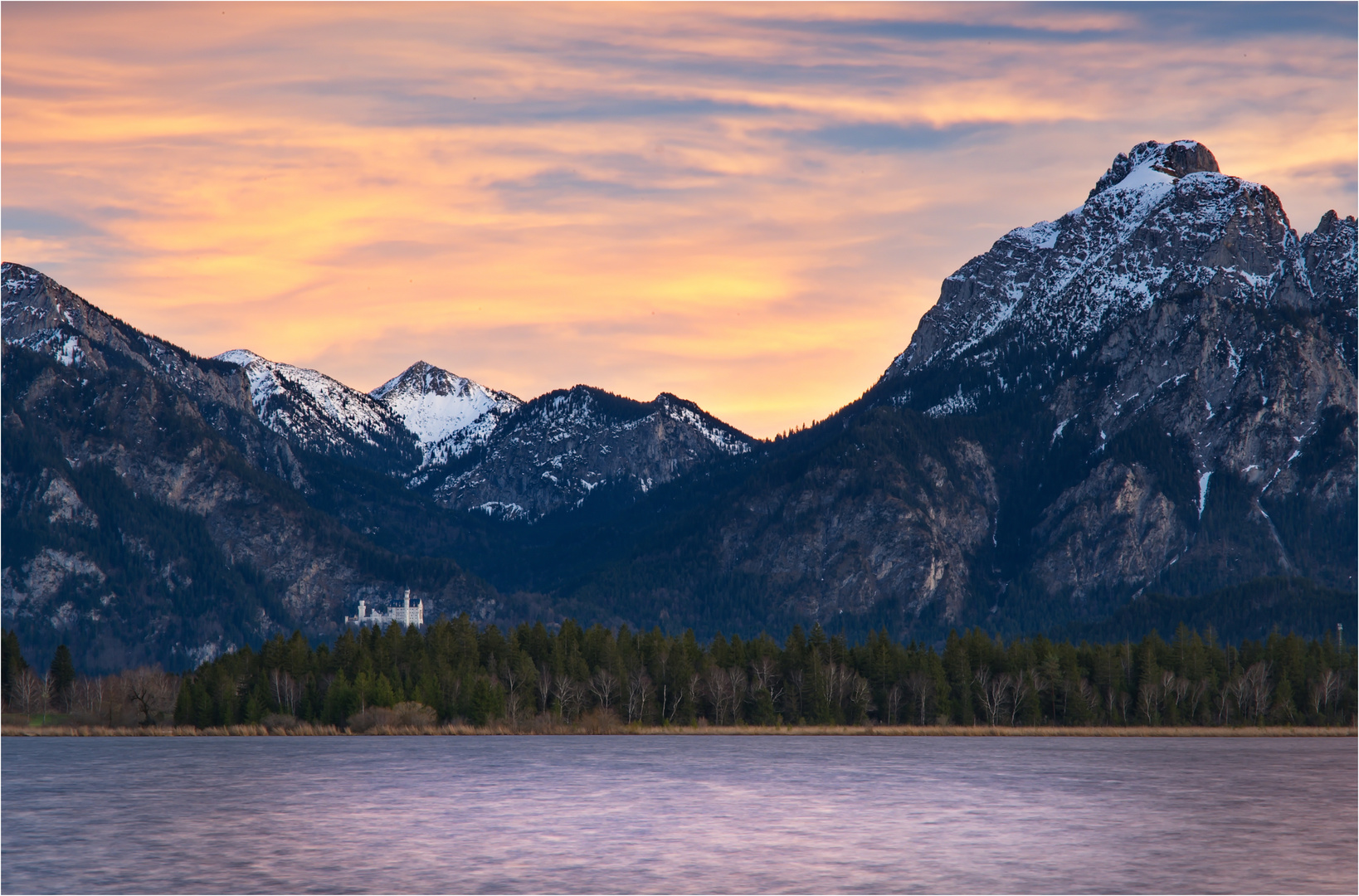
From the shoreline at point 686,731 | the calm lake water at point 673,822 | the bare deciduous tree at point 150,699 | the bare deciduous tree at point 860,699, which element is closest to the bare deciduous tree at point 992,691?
the shoreline at point 686,731

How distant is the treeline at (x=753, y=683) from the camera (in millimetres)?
171375

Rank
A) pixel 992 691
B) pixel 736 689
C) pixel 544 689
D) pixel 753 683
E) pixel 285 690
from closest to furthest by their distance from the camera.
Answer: pixel 285 690
pixel 544 689
pixel 736 689
pixel 992 691
pixel 753 683

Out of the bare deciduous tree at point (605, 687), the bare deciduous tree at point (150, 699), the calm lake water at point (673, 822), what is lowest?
the calm lake water at point (673, 822)

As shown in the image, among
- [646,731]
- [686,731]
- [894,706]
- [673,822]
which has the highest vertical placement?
[894,706]

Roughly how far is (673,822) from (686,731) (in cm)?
9811

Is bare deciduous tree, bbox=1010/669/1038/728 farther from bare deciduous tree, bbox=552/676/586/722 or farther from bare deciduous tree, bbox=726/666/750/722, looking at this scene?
bare deciduous tree, bbox=552/676/586/722

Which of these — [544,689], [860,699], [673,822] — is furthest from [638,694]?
[673,822]

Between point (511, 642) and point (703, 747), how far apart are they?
57016 mm

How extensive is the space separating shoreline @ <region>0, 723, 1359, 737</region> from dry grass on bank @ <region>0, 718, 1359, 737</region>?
0.08 m

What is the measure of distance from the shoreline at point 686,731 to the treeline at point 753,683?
3.93 meters

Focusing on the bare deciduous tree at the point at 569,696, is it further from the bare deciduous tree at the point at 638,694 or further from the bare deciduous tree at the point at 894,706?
the bare deciduous tree at the point at 894,706

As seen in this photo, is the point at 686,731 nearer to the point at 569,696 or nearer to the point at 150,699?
the point at 569,696

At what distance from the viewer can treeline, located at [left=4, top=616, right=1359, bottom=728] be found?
562 ft

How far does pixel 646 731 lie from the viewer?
168000 millimetres
